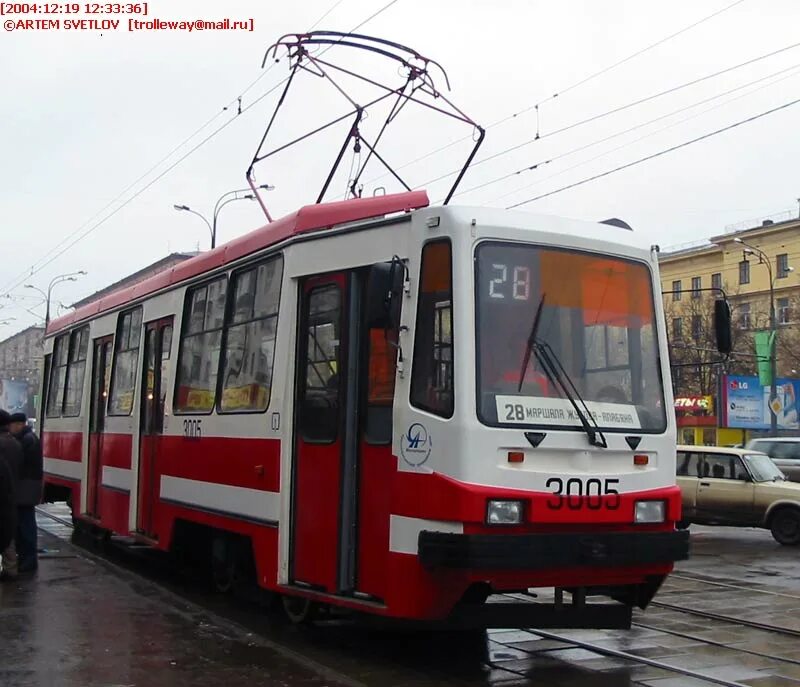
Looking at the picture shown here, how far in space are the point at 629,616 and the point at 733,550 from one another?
976 centimetres

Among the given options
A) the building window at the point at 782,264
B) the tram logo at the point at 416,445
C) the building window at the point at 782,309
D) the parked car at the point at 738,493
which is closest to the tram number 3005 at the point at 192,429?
the tram logo at the point at 416,445

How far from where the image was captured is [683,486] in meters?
17.6

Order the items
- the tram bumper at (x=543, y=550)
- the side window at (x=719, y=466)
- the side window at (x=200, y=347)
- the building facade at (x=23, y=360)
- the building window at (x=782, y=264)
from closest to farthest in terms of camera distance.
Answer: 1. the tram bumper at (x=543, y=550)
2. the side window at (x=200, y=347)
3. the side window at (x=719, y=466)
4. the building window at (x=782, y=264)
5. the building facade at (x=23, y=360)

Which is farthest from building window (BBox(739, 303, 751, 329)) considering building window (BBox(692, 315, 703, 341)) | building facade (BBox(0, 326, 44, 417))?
building facade (BBox(0, 326, 44, 417))

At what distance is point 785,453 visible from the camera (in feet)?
74.9

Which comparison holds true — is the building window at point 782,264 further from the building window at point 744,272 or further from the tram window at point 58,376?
the tram window at point 58,376

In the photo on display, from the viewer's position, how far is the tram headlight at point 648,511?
7.02 metres

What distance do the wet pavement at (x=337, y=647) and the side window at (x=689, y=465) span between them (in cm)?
686

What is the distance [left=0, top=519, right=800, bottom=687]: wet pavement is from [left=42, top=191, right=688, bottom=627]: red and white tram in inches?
18.3

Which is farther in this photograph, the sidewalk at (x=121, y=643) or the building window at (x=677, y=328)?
the building window at (x=677, y=328)

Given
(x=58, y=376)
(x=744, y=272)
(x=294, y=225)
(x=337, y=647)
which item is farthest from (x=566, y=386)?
(x=744, y=272)

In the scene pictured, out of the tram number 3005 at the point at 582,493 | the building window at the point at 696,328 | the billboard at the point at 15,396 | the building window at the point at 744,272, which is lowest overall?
the tram number 3005 at the point at 582,493

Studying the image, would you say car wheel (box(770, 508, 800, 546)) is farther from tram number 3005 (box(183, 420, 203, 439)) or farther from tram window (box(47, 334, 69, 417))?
tram window (box(47, 334, 69, 417))

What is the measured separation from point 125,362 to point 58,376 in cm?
424
